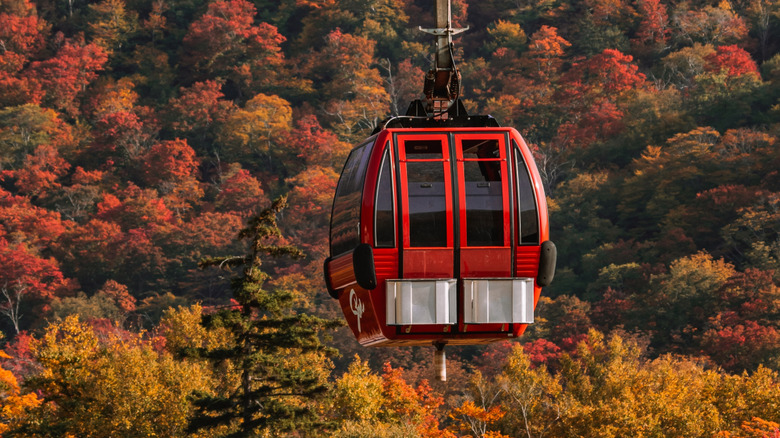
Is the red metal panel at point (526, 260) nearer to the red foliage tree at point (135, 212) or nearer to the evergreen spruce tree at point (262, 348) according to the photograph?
the evergreen spruce tree at point (262, 348)

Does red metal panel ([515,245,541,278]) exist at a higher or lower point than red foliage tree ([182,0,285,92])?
lower

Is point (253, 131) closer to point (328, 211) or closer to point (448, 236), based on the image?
point (328, 211)

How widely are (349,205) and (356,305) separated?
1.14 m

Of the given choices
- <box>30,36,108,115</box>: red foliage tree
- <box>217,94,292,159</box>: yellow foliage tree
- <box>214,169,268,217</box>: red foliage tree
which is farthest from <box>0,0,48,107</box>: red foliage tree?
<box>214,169,268,217</box>: red foliage tree

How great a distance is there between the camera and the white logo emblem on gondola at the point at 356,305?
1922 cm

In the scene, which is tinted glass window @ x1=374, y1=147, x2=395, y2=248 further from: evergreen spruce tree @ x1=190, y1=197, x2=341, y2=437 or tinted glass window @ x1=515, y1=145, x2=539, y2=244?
evergreen spruce tree @ x1=190, y1=197, x2=341, y2=437

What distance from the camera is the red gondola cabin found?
18.3 metres

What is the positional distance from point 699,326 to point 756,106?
3284 cm

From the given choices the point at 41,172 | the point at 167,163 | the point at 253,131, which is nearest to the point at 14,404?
the point at 41,172

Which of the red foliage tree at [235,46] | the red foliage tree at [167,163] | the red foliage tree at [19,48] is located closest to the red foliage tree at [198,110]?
the red foliage tree at [235,46]

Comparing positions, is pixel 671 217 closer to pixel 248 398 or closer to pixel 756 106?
pixel 756 106

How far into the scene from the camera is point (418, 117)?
62.6 feet

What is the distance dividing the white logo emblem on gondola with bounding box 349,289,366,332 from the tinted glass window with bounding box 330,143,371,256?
0.49m

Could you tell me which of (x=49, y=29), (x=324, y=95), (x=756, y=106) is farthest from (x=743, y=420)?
(x=49, y=29)
